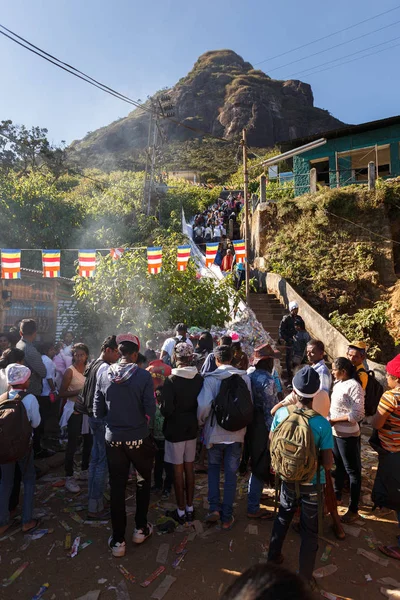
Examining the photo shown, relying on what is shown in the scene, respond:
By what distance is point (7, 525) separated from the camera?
412cm

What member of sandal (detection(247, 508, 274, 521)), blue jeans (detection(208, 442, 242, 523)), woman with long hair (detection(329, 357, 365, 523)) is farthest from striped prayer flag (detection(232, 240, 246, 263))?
sandal (detection(247, 508, 274, 521))

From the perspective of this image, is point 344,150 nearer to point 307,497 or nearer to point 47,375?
point 47,375

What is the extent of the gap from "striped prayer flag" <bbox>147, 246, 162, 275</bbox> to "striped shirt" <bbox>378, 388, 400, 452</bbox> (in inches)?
288

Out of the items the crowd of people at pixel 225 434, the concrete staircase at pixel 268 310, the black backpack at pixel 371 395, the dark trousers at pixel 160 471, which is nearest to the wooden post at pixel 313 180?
the concrete staircase at pixel 268 310

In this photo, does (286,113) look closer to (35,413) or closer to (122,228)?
(122,228)

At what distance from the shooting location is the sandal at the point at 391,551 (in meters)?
3.67

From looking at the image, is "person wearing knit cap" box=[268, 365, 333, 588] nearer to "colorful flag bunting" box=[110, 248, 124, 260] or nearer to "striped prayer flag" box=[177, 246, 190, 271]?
"striped prayer flag" box=[177, 246, 190, 271]

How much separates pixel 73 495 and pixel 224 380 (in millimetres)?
2690

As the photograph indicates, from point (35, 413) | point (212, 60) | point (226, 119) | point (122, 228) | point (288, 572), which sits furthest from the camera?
point (212, 60)

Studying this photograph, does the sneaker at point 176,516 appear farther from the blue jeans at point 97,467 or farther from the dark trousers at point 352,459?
the dark trousers at point 352,459

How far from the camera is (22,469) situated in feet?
13.3

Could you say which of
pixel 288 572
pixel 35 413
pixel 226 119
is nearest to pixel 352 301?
pixel 35 413

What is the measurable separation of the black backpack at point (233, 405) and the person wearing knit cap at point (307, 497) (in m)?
0.64

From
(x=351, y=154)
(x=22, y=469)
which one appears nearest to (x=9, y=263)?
(x=22, y=469)
